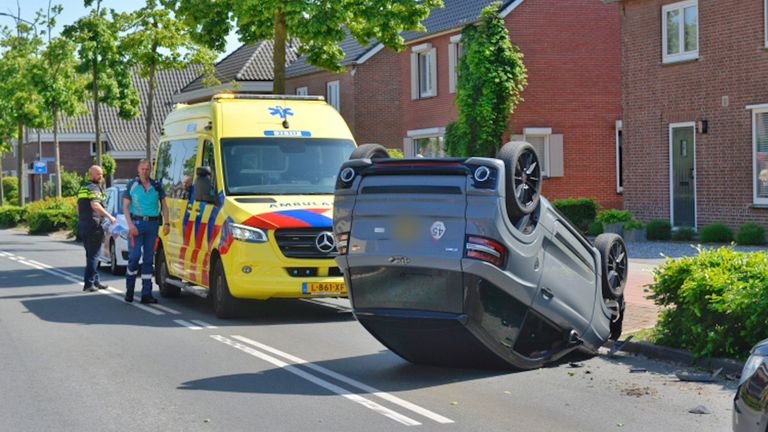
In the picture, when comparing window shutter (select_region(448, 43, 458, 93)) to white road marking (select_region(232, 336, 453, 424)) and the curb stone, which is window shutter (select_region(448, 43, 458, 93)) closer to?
white road marking (select_region(232, 336, 453, 424))

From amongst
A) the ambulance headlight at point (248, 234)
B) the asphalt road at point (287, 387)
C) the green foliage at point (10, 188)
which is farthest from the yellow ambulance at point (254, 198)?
the green foliage at point (10, 188)

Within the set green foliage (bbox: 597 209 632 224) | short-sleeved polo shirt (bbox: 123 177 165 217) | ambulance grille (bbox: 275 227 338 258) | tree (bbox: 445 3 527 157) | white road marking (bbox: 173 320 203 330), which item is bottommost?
white road marking (bbox: 173 320 203 330)

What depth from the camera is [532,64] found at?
34.2m

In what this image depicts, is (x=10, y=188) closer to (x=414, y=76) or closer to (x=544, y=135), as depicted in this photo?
(x=414, y=76)

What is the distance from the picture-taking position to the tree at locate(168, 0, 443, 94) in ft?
82.0

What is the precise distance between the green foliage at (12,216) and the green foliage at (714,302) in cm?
4471

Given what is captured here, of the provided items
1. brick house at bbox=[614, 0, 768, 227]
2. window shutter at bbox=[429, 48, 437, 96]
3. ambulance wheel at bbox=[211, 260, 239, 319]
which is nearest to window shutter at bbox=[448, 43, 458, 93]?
window shutter at bbox=[429, 48, 437, 96]

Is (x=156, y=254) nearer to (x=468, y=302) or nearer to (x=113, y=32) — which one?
(x=468, y=302)

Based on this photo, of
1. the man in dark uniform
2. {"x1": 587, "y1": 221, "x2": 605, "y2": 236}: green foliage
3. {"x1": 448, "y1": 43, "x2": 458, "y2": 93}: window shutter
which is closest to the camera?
the man in dark uniform

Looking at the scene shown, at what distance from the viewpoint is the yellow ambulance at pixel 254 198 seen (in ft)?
43.6

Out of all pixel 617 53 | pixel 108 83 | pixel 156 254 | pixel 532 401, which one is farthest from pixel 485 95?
pixel 532 401

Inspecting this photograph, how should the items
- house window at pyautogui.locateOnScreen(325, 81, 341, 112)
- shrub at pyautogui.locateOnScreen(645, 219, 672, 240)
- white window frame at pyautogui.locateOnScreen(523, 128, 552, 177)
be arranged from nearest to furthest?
1. shrub at pyautogui.locateOnScreen(645, 219, 672, 240)
2. white window frame at pyautogui.locateOnScreen(523, 128, 552, 177)
3. house window at pyautogui.locateOnScreen(325, 81, 341, 112)

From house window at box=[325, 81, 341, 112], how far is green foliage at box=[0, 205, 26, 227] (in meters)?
15.6

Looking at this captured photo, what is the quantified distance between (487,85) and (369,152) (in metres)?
23.1
